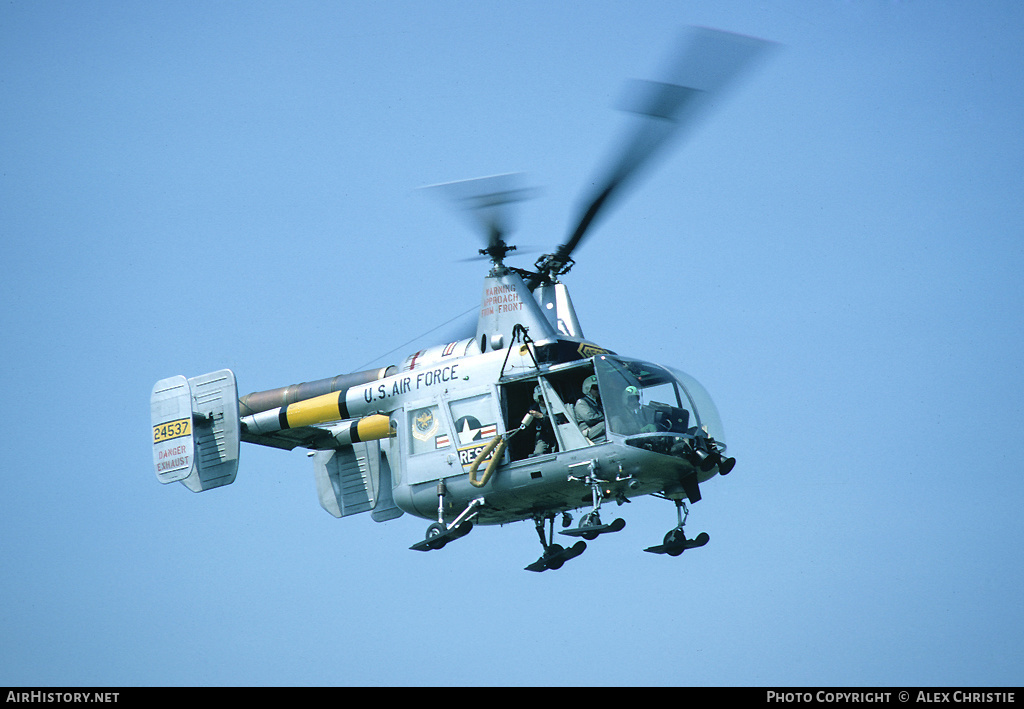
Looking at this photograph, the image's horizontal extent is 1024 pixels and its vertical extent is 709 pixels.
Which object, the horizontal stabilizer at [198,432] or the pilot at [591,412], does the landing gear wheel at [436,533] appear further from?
the horizontal stabilizer at [198,432]

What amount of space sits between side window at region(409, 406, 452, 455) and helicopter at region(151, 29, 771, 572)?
2 cm

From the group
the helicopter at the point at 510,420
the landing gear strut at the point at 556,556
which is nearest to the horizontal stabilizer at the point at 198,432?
the helicopter at the point at 510,420

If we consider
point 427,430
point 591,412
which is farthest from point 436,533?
point 591,412

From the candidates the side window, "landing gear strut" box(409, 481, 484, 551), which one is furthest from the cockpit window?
the side window

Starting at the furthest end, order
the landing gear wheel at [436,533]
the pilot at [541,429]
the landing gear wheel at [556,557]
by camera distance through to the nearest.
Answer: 1. the landing gear wheel at [436,533]
2. the landing gear wheel at [556,557]
3. the pilot at [541,429]

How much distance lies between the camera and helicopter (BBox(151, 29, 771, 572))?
17.9 meters

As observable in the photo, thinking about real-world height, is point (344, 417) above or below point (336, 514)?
above

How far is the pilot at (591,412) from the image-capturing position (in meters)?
18.0

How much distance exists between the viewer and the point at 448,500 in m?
19.0

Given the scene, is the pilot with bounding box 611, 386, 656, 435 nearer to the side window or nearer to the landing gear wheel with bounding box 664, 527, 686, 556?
the landing gear wheel with bounding box 664, 527, 686, 556

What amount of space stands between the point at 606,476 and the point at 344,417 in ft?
16.1

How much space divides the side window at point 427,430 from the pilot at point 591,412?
6.67 ft
